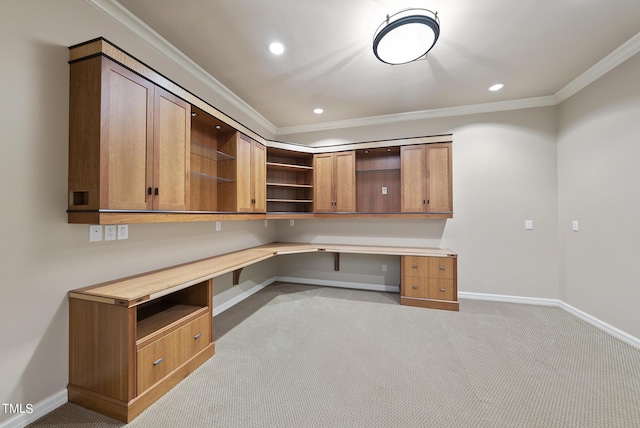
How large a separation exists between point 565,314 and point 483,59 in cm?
338

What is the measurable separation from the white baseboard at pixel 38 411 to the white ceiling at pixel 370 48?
2905mm

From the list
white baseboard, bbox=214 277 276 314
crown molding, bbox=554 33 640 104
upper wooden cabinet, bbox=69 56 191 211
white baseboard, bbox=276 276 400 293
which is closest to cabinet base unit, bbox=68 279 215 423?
upper wooden cabinet, bbox=69 56 191 211

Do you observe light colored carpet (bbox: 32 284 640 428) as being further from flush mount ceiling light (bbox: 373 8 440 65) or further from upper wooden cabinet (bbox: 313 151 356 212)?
flush mount ceiling light (bbox: 373 8 440 65)

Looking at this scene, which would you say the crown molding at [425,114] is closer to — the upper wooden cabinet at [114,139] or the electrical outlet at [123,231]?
the upper wooden cabinet at [114,139]

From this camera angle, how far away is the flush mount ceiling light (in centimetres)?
181

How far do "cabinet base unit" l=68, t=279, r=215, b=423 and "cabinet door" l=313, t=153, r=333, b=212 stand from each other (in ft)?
8.73

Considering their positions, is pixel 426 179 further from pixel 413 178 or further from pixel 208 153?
pixel 208 153

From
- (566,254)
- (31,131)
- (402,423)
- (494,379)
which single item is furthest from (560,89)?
(31,131)

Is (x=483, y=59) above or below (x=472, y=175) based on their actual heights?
above

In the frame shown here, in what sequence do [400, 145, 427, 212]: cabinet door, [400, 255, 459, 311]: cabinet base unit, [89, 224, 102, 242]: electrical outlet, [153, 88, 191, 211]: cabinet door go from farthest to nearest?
[400, 145, 427, 212]: cabinet door, [400, 255, 459, 311]: cabinet base unit, [153, 88, 191, 211]: cabinet door, [89, 224, 102, 242]: electrical outlet

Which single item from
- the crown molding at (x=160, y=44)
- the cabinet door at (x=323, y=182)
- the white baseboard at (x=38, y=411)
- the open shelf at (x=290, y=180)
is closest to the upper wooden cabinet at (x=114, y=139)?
the crown molding at (x=160, y=44)

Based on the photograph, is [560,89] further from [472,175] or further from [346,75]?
[346,75]

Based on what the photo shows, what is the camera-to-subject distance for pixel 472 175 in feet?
12.1

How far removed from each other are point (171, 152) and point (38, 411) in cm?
191
